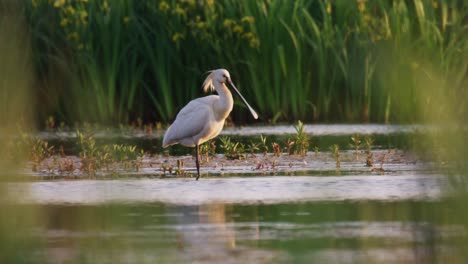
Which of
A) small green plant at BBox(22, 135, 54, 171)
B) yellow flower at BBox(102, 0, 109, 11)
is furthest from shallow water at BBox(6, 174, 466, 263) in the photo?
yellow flower at BBox(102, 0, 109, 11)

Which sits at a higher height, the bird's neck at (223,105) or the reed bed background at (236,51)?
the reed bed background at (236,51)

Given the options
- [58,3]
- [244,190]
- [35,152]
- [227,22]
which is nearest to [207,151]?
[35,152]

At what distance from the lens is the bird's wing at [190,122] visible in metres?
12.6

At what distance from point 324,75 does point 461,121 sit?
31.7 ft

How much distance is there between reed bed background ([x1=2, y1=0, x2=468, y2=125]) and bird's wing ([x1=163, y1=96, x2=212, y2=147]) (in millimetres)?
3666

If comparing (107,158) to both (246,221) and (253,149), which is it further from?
(246,221)

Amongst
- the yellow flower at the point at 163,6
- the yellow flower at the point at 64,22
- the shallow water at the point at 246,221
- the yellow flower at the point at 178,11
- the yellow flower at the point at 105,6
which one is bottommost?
the shallow water at the point at 246,221

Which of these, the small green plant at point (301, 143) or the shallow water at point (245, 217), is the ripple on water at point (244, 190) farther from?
the small green plant at point (301, 143)

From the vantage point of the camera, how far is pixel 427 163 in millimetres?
6637

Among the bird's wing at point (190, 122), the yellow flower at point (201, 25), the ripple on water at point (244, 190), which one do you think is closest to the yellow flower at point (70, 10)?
the yellow flower at point (201, 25)

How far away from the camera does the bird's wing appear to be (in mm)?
12578

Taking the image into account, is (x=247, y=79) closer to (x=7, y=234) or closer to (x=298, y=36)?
(x=298, y=36)

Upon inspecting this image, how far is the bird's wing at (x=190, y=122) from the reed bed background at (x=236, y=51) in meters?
3.67

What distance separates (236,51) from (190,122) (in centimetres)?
427
